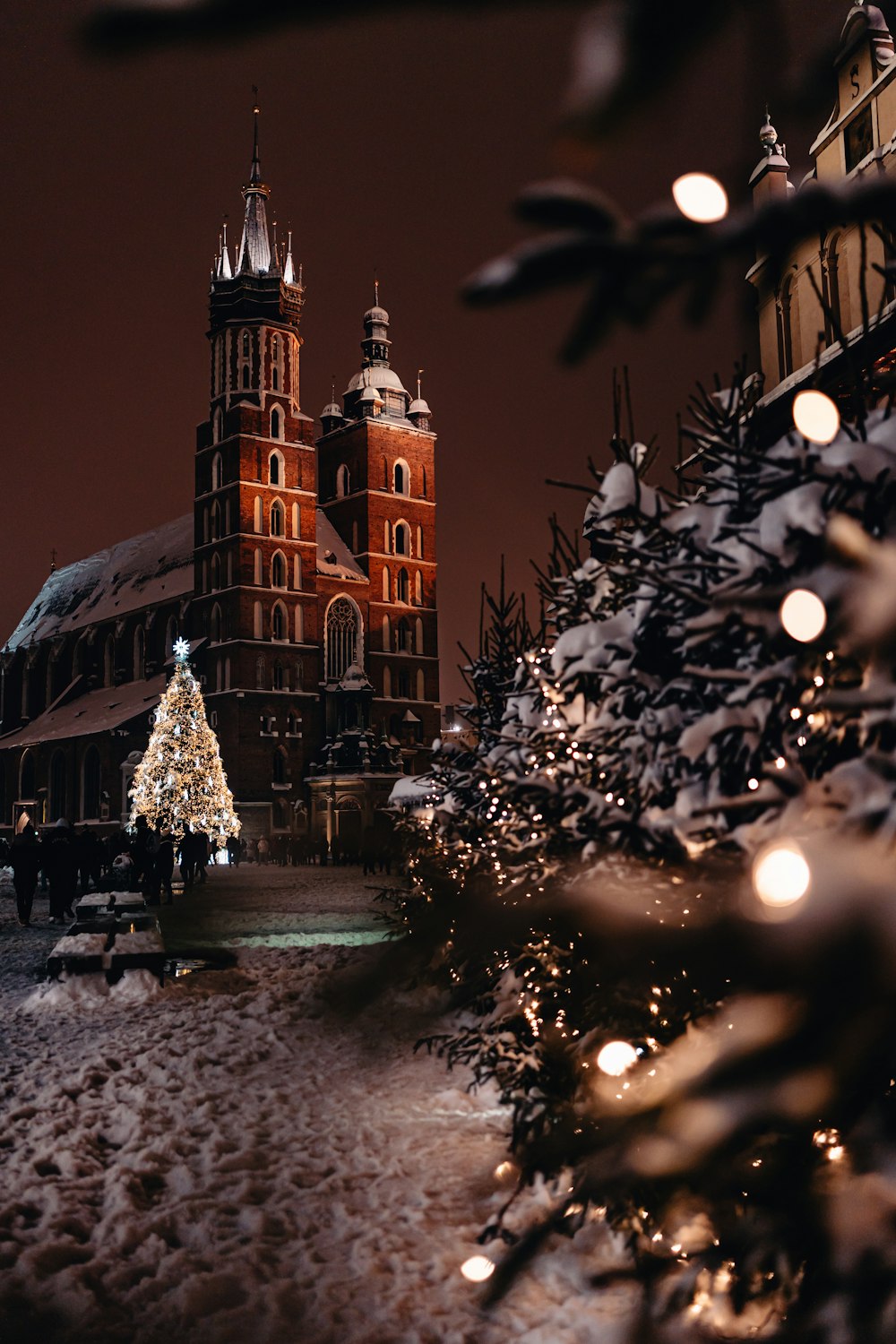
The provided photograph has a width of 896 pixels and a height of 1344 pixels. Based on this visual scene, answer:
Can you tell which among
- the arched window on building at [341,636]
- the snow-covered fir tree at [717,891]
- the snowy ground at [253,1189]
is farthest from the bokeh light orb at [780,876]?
the arched window on building at [341,636]

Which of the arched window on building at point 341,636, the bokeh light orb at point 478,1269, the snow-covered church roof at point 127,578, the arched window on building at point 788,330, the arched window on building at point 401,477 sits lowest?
the bokeh light orb at point 478,1269

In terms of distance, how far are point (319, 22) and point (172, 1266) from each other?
452cm

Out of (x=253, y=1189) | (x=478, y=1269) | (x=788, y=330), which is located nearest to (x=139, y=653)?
(x=788, y=330)

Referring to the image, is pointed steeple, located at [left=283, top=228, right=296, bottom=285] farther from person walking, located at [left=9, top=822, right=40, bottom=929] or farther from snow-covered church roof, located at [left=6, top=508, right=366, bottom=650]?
person walking, located at [left=9, top=822, right=40, bottom=929]

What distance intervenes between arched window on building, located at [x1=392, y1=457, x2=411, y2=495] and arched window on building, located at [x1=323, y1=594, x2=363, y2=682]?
23.5 feet

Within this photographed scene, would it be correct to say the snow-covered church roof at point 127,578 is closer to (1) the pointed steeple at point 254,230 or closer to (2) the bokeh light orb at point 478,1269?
(1) the pointed steeple at point 254,230

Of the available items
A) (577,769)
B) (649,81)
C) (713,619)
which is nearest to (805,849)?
(649,81)

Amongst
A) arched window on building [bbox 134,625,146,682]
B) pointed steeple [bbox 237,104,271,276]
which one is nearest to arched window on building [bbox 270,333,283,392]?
pointed steeple [bbox 237,104,271,276]

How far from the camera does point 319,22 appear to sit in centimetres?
72

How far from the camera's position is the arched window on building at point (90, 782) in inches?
2073

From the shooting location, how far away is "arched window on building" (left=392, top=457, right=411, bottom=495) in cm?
5781

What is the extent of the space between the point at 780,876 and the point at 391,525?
56.1 meters

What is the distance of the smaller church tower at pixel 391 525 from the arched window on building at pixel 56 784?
1398cm

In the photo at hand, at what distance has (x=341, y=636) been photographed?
53.6 meters
